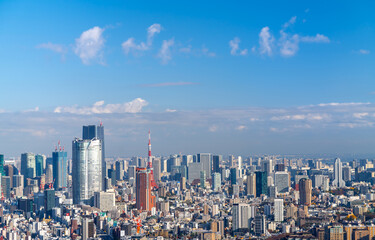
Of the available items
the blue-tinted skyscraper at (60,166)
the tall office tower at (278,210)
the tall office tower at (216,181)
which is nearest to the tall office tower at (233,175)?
the tall office tower at (216,181)

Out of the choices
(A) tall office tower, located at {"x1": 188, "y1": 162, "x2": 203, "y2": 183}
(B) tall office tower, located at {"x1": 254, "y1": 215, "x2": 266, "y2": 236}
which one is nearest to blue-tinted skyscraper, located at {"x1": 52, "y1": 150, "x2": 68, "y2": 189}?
(A) tall office tower, located at {"x1": 188, "y1": 162, "x2": 203, "y2": 183}

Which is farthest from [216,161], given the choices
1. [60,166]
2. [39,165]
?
[39,165]

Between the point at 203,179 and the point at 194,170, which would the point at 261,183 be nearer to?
the point at 203,179

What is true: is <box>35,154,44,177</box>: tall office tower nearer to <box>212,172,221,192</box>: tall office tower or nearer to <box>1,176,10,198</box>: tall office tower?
<box>1,176,10,198</box>: tall office tower

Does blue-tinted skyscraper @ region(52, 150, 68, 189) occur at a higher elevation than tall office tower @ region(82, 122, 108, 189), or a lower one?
lower

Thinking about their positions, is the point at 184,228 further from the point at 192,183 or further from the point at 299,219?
the point at 192,183

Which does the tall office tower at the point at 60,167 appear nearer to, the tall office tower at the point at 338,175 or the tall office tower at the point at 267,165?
the tall office tower at the point at 267,165

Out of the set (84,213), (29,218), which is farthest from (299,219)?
(29,218)
